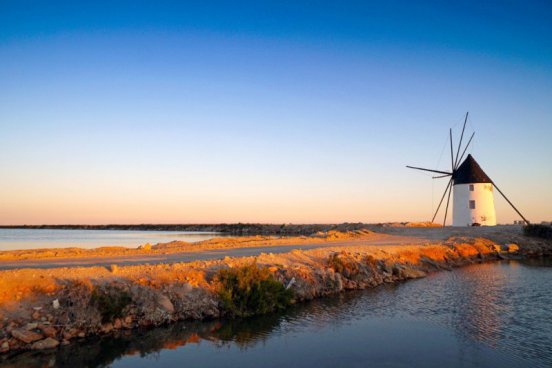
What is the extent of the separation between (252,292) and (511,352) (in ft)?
25.8

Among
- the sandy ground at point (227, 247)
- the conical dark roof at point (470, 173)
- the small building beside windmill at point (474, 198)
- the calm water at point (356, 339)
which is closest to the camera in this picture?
the calm water at point (356, 339)

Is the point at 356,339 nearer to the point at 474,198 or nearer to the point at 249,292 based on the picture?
the point at 249,292

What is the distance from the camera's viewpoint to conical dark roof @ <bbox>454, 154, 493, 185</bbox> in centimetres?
4841

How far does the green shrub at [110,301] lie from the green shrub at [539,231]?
4386 cm

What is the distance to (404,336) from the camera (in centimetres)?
1178

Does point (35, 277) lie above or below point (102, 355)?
above

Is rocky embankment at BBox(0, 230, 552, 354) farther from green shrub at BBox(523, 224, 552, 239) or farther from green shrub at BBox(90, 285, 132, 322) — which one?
green shrub at BBox(523, 224, 552, 239)

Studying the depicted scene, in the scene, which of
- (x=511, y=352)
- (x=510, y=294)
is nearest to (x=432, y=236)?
(x=510, y=294)

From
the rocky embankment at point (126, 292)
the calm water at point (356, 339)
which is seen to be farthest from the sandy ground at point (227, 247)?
the calm water at point (356, 339)

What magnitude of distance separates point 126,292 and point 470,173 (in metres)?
46.3

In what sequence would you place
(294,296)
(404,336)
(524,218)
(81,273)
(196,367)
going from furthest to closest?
(524,218) → (294,296) → (81,273) → (404,336) → (196,367)

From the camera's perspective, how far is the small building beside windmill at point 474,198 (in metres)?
48.2

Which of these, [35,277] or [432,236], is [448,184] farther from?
[35,277]

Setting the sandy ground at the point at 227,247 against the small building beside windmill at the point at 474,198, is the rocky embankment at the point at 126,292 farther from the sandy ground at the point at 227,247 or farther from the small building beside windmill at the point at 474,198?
the small building beside windmill at the point at 474,198
